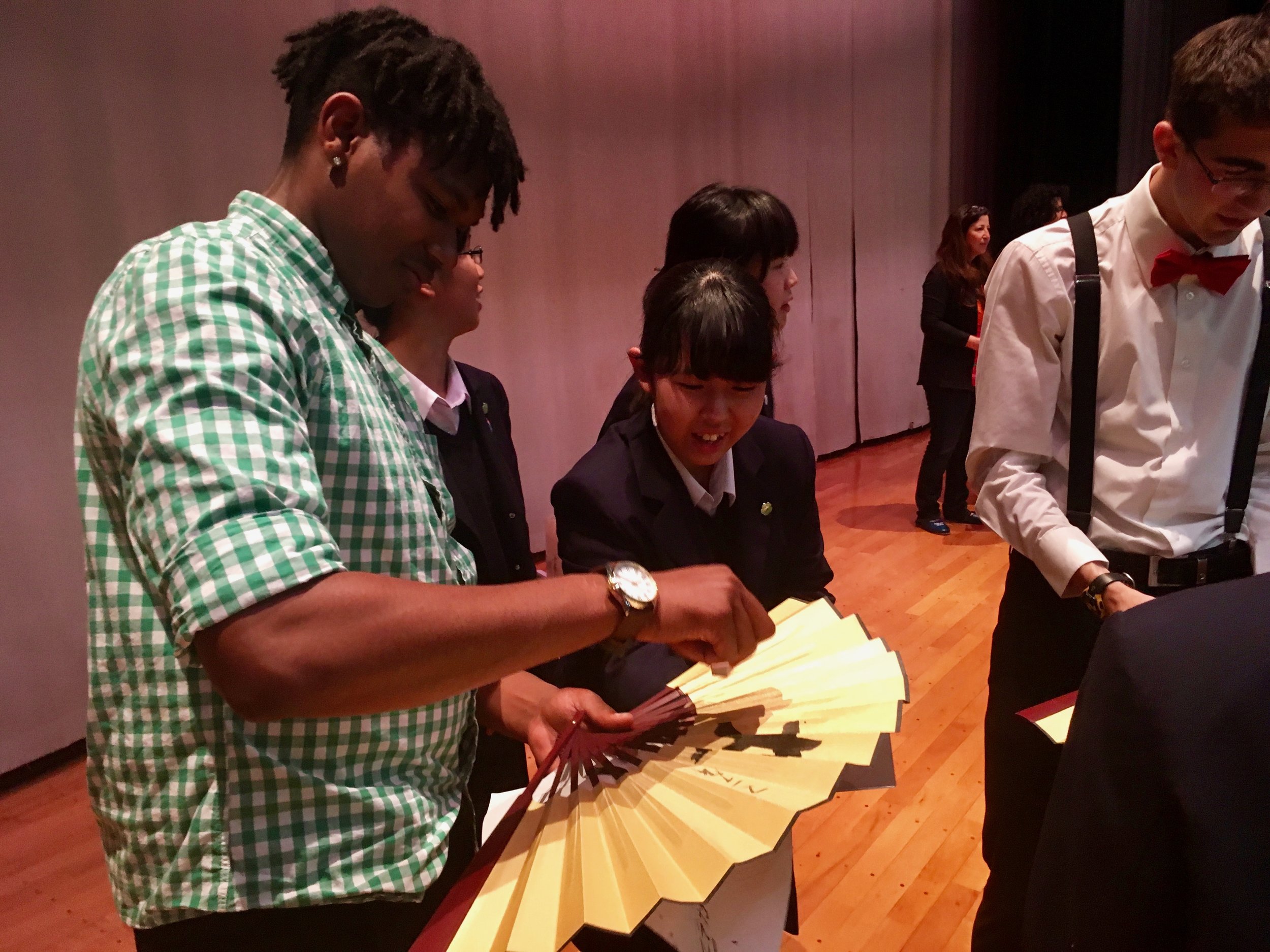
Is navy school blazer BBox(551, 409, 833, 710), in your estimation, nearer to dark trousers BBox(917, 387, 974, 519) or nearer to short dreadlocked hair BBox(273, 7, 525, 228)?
short dreadlocked hair BBox(273, 7, 525, 228)

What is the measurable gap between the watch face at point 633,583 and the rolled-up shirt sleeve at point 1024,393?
0.88 metres

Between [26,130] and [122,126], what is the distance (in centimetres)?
28

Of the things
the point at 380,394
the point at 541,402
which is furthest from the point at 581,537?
the point at 541,402

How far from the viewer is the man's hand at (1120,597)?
1.28m

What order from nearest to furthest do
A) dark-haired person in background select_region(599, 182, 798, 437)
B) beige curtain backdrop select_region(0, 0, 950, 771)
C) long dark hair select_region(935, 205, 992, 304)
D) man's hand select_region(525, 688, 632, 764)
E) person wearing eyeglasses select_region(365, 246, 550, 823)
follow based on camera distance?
man's hand select_region(525, 688, 632, 764) < person wearing eyeglasses select_region(365, 246, 550, 823) < dark-haired person in background select_region(599, 182, 798, 437) < beige curtain backdrop select_region(0, 0, 950, 771) < long dark hair select_region(935, 205, 992, 304)

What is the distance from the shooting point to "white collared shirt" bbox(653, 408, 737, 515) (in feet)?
4.43

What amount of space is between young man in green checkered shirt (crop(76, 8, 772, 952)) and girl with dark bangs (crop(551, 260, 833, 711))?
1.26 ft

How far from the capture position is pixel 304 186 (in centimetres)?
82

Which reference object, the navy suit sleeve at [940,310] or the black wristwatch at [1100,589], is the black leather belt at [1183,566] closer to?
the black wristwatch at [1100,589]

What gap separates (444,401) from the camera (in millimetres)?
1667

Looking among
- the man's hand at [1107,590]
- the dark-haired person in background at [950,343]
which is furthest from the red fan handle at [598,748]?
the dark-haired person in background at [950,343]

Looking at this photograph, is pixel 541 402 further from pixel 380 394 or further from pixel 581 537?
pixel 380 394

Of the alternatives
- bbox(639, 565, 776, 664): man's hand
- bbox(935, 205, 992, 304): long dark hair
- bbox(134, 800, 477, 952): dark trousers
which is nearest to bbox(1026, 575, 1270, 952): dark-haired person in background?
bbox(639, 565, 776, 664): man's hand

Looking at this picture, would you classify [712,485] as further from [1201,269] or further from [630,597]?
[1201,269]
